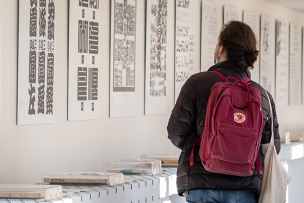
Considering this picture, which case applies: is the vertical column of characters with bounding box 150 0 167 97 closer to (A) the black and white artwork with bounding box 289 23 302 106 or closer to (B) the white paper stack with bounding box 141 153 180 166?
(B) the white paper stack with bounding box 141 153 180 166

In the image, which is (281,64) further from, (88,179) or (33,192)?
(33,192)

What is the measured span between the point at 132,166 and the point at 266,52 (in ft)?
9.53

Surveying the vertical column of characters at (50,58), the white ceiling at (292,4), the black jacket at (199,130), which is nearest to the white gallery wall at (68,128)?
the vertical column of characters at (50,58)

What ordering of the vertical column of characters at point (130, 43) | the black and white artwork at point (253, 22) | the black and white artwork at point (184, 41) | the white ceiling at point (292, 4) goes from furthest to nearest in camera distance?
the white ceiling at point (292, 4) < the black and white artwork at point (253, 22) < the black and white artwork at point (184, 41) < the vertical column of characters at point (130, 43)

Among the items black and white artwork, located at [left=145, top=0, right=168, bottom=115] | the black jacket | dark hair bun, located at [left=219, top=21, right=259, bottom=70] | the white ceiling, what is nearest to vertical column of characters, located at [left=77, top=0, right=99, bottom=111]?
black and white artwork, located at [left=145, top=0, right=168, bottom=115]

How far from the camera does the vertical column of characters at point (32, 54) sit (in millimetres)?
2416

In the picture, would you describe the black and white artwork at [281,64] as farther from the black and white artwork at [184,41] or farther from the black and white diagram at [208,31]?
the black and white artwork at [184,41]

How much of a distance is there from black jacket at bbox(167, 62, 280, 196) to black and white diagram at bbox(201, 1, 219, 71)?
199cm

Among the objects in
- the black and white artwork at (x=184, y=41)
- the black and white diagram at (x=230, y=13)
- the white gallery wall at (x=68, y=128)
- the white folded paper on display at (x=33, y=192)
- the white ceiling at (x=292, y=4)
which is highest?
the white ceiling at (x=292, y=4)

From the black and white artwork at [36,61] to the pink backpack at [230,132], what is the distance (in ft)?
3.93

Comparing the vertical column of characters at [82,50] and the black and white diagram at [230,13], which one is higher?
the black and white diagram at [230,13]

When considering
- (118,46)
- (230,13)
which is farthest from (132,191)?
(230,13)

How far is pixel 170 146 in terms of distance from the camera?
3.59 m

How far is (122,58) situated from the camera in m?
3.05
